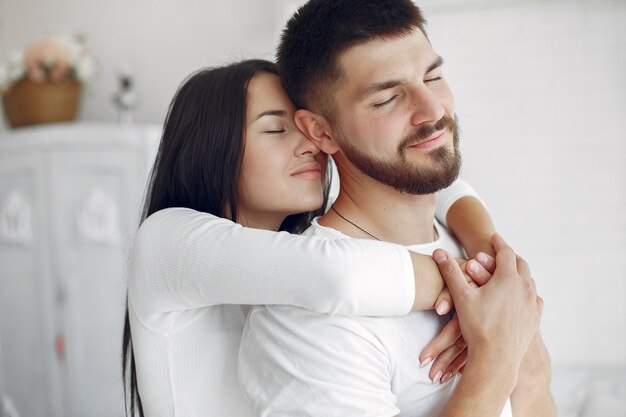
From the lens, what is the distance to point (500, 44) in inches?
113

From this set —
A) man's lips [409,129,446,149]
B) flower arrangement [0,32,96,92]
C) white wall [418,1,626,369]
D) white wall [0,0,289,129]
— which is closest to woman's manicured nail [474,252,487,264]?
man's lips [409,129,446,149]

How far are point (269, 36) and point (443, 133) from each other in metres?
2.34

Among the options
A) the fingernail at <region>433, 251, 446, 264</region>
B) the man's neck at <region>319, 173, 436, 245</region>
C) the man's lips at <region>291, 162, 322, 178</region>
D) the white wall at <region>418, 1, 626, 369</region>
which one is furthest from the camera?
the white wall at <region>418, 1, 626, 369</region>

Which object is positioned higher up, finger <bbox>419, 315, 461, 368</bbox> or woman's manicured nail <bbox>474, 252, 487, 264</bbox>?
woman's manicured nail <bbox>474, 252, 487, 264</bbox>

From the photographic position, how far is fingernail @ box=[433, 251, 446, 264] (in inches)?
43.9

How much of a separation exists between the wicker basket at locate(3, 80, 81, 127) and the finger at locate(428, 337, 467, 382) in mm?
2896

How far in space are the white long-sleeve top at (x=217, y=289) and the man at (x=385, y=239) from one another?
72mm

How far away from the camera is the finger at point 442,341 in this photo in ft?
3.57

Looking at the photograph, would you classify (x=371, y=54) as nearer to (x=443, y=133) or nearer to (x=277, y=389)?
(x=443, y=133)

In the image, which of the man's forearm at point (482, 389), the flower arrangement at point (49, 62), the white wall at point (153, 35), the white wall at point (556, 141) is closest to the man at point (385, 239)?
the man's forearm at point (482, 389)

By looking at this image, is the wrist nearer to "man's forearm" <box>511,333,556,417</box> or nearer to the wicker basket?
"man's forearm" <box>511,333,556,417</box>

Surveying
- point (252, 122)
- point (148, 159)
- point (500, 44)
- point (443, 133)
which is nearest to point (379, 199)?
point (443, 133)

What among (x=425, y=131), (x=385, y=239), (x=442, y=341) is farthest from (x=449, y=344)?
(x=425, y=131)

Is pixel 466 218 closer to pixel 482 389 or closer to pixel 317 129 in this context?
pixel 317 129
